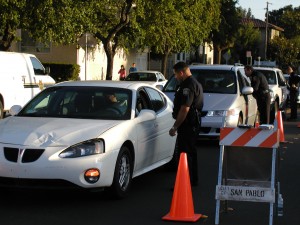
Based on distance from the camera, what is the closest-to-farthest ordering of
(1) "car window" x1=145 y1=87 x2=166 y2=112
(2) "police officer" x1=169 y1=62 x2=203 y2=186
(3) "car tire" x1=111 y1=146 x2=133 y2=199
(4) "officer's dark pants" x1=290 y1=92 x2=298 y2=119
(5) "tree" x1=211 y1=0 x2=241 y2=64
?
(3) "car tire" x1=111 y1=146 x2=133 y2=199, (2) "police officer" x1=169 y1=62 x2=203 y2=186, (1) "car window" x1=145 y1=87 x2=166 y2=112, (4) "officer's dark pants" x1=290 y1=92 x2=298 y2=119, (5) "tree" x1=211 y1=0 x2=241 y2=64

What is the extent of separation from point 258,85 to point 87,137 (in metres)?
7.97

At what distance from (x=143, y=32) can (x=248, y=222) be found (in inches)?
912

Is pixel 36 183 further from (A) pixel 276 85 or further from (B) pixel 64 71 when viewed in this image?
(B) pixel 64 71

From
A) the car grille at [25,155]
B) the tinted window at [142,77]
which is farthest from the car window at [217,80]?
the tinted window at [142,77]

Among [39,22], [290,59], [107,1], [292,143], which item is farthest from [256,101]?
[290,59]

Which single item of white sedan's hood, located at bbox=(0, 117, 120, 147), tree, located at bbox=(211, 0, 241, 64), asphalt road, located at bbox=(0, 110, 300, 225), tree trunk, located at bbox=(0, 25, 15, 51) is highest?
tree, located at bbox=(211, 0, 241, 64)

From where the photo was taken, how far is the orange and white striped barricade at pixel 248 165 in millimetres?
6422

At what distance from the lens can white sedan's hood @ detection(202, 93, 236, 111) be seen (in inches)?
516

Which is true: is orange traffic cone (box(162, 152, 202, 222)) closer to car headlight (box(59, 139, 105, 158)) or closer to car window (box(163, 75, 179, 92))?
car headlight (box(59, 139, 105, 158))

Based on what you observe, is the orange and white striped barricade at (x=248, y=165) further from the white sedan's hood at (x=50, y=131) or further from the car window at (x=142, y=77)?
the car window at (x=142, y=77)

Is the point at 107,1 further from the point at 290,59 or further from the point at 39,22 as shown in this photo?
the point at 290,59

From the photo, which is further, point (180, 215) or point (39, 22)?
point (39, 22)

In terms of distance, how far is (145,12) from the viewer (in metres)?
29.1

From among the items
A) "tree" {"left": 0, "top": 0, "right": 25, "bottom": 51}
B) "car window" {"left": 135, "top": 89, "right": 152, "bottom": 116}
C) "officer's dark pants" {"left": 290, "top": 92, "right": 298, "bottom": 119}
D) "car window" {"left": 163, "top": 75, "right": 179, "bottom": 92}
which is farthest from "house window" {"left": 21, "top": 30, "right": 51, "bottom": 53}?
"car window" {"left": 135, "top": 89, "right": 152, "bottom": 116}
